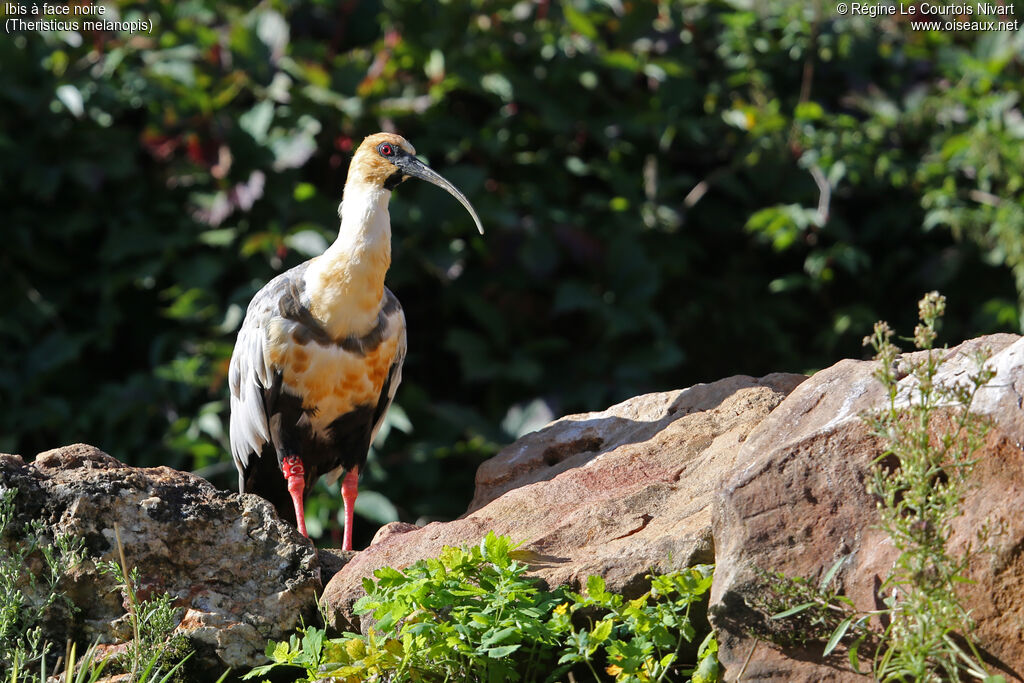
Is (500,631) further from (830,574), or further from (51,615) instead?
(51,615)

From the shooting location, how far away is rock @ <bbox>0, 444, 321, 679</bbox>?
329cm

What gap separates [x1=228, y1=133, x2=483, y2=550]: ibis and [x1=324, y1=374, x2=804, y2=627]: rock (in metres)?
0.91

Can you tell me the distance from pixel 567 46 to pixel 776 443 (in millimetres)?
4749

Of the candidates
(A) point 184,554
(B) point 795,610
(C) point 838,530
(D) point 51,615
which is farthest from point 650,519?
(D) point 51,615

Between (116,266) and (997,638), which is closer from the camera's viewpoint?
(997,638)

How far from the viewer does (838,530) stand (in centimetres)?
282

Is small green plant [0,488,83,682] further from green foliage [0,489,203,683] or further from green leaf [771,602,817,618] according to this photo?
green leaf [771,602,817,618]

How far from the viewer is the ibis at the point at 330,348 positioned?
471 centimetres

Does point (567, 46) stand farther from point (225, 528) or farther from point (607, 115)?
point (225, 528)

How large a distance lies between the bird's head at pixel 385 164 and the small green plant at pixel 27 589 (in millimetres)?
2187

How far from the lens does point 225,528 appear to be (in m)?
3.48

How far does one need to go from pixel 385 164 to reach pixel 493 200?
1844 millimetres

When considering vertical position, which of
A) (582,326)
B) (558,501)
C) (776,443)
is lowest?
(582,326)

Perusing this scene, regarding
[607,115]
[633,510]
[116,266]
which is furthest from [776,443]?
[116,266]
